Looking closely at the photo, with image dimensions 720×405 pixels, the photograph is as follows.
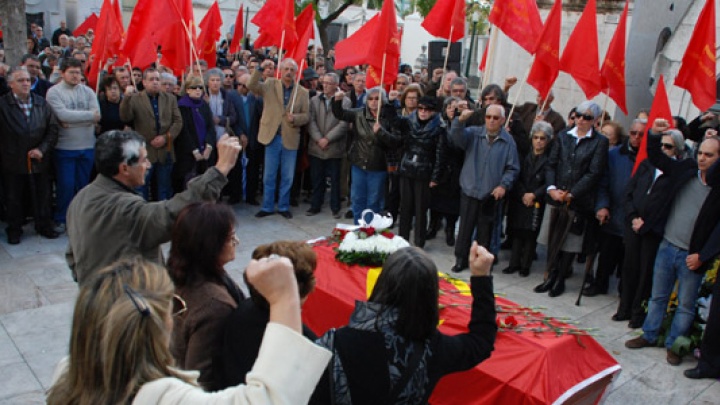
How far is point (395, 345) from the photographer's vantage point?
8.46 ft

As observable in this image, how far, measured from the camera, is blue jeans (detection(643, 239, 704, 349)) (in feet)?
18.5

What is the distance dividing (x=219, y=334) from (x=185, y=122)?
6099mm

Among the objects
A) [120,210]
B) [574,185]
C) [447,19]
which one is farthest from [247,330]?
[447,19]

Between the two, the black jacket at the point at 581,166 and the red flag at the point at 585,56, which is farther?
the red flag at the point at 585,56

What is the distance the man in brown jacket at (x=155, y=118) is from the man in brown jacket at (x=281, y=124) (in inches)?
47.3

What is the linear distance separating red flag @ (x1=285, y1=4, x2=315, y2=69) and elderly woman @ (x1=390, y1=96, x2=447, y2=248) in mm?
2142

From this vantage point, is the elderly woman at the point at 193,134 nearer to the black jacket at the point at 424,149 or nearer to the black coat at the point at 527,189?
the black jacket at the point at 424,149

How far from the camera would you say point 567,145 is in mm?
7012

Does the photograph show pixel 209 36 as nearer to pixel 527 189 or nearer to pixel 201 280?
pixel 527 189

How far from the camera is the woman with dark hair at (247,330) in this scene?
8.71 ft

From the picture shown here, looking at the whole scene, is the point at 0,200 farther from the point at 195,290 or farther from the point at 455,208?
the point at 195,290

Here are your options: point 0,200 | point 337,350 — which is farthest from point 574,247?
point 0,200

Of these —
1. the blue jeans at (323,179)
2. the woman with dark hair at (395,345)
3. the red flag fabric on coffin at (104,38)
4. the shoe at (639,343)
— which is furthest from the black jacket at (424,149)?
the woman with dark hair at (395,345)

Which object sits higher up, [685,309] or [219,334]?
[219,334]
